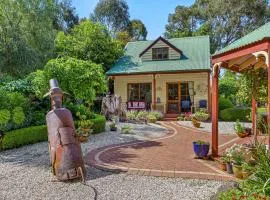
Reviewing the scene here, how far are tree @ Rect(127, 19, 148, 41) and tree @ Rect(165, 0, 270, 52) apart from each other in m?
8.89

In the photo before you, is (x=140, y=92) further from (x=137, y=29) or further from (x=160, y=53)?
(x=137, y=29)

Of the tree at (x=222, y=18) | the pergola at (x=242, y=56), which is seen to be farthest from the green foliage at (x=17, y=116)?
the tree at (x=222, y=18)

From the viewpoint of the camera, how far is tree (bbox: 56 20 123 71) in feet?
77.0

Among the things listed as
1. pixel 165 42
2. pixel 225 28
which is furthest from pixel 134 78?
pixel 225 28

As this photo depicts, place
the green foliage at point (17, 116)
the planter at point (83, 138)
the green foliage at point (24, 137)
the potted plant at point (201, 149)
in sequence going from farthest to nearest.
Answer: the planter at point (83, 138) → the green foliage at point (17, 116) → the green foliage at point (24, 137) → the potted plant at point (201, 149)

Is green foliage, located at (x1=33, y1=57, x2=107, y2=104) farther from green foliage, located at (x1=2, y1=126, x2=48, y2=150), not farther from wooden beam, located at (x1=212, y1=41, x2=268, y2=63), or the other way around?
wooden beam, located at (x1=212, y1=41, x2=268, y2=63)

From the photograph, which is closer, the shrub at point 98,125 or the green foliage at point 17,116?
the green foliage at point 17,116

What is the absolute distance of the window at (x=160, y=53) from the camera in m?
22.4

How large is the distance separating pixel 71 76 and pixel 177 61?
10562 mm

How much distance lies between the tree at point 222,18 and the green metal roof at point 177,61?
1587 cm

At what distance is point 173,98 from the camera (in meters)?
21.3

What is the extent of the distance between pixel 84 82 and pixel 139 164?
6.40 m

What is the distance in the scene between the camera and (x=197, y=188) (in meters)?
5.86

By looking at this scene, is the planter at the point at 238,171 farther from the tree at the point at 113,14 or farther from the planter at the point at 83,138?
the tree at the point at 113,14
